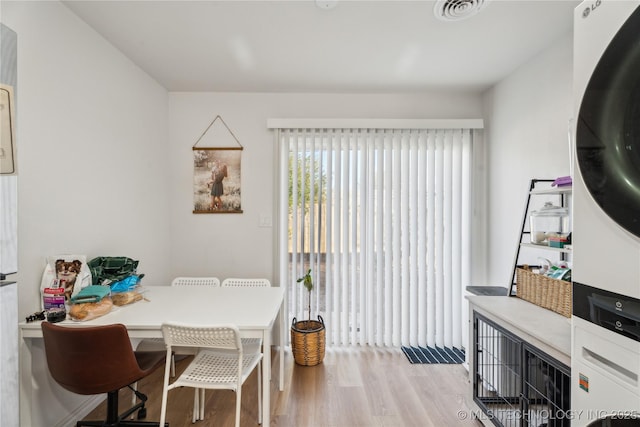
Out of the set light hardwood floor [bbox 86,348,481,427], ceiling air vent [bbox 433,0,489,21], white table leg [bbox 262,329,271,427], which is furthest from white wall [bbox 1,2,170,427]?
ceiling air vent [bbox 433,0,489,21]

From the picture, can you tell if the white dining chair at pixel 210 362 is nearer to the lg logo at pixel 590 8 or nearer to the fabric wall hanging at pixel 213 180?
the fabric wall hanging at pixel 213 180

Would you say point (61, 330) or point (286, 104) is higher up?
point (286, 104)

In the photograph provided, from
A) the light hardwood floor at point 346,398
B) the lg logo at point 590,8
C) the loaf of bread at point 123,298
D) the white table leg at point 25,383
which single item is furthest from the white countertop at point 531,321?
the white table leg at point 25,383

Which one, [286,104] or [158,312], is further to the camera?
[286,104]

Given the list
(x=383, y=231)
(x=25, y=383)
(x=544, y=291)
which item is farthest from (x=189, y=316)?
(x=544, y=291)

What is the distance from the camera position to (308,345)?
264 cm

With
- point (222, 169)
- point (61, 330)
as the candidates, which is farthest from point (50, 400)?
point (222, 169)

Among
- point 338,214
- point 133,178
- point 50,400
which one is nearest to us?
point 50,400

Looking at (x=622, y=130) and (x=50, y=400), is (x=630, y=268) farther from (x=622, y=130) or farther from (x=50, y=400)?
(x=50, y=400)

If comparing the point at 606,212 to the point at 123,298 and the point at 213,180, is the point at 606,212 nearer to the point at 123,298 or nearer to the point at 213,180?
the point at 123,298

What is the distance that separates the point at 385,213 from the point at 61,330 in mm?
2505

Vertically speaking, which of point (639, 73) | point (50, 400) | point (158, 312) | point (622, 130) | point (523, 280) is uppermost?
point (639, 73)

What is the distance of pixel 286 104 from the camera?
3.04m

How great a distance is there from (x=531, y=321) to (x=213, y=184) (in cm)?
277
